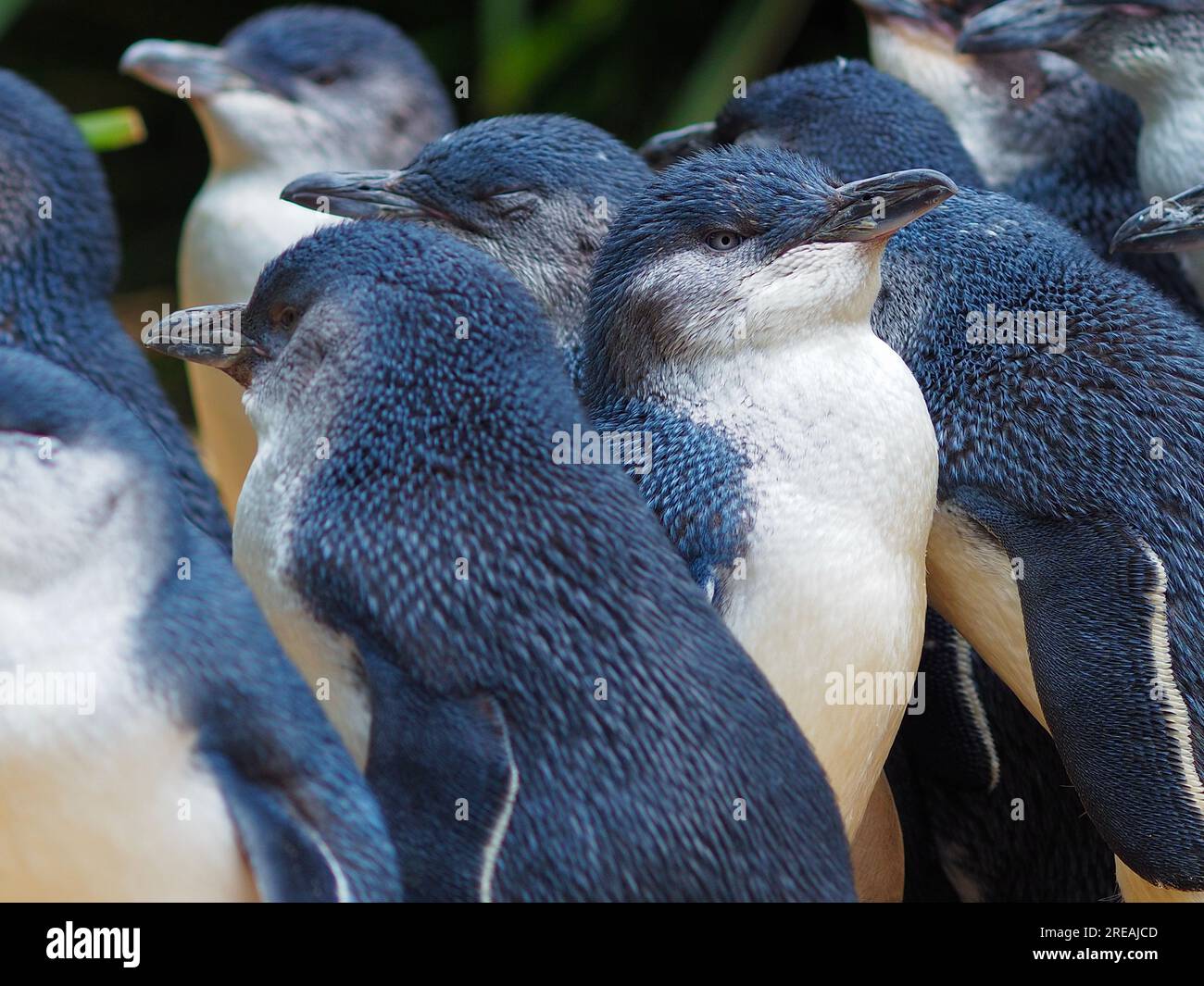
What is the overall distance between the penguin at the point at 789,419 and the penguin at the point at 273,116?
Result: 43.8 inches

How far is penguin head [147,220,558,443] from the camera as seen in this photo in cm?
133

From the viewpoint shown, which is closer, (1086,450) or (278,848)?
(278,848)

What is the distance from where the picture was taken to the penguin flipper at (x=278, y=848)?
1.18m

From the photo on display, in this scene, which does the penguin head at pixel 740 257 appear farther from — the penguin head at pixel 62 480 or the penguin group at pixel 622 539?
the penguin head at pixel 62 480

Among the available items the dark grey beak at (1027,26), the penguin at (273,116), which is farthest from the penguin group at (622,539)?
the penguin at (273,116)

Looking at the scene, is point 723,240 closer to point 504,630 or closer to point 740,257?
point 740,257

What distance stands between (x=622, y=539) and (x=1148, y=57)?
4.18 feet

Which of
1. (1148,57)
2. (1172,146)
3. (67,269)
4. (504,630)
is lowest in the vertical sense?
(504,630)

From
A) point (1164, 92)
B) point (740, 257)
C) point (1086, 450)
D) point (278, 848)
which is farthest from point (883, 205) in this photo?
point (1164, 92)

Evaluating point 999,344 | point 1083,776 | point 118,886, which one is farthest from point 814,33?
point 118,886

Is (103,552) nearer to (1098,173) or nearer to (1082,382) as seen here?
(1082,382)

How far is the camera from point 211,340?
148 centimetres

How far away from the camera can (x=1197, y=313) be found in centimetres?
210

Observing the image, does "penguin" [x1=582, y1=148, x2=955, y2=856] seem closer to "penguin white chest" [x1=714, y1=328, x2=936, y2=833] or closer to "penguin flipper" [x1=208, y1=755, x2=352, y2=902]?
"penguin white chest" [x1=714, y1=328, x2=936, y2=833]
